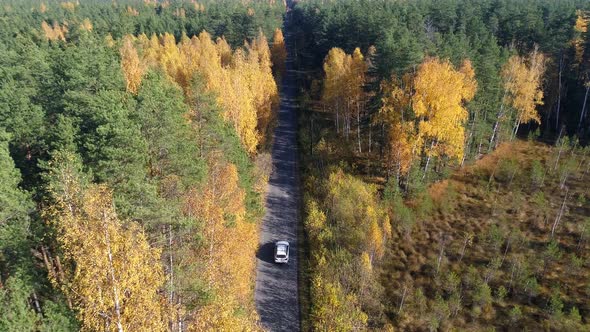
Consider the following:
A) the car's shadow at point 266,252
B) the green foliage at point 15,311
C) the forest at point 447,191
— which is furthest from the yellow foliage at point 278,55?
the green foliage at point 15,311

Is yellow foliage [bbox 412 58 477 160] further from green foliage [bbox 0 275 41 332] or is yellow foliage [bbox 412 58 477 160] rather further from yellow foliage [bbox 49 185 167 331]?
green foliage [bbox 0 275 41 332]

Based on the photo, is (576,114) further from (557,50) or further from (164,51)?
(164,51)

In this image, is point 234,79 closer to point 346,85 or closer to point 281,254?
point 346,85

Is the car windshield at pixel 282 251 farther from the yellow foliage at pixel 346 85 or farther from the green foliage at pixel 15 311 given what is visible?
the yellow foliage at pixel 346 85

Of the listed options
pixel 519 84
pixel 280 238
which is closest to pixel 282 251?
pixel 280 238

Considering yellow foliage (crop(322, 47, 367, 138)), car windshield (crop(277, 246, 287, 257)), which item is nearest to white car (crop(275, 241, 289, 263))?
car windshield (crop(277, 246, 287, 257))

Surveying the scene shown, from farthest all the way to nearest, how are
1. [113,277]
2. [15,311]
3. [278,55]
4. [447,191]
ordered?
[278,55]
[447,191]
[15,311]
[113,277]
